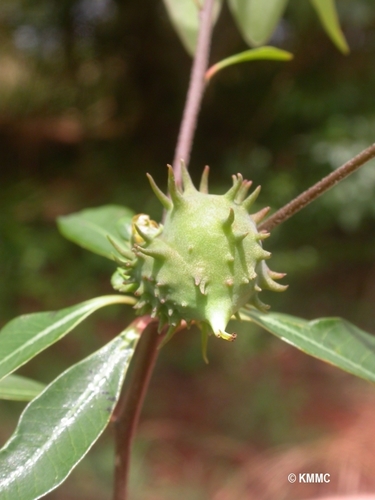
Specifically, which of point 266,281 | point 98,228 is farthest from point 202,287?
point 98,228

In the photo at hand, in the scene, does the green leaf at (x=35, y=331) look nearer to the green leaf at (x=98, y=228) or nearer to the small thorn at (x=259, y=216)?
the green leaf at (x=98, y=228)

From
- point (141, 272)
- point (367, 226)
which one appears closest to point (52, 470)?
point (141, 272)

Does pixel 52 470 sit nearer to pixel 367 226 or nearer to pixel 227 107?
pixel 227 107

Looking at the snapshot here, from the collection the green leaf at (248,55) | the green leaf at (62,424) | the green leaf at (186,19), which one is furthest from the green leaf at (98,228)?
the green leaf at (186,19)

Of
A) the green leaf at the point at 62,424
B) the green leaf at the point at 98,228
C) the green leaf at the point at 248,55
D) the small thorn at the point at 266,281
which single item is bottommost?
the green leaf at the point at 62,424

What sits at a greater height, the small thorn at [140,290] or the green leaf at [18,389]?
the small thorn at [140,290]
